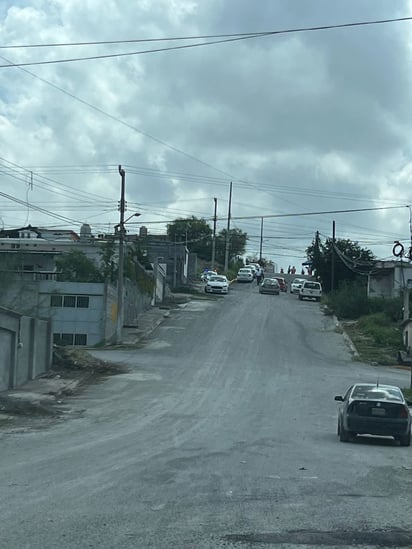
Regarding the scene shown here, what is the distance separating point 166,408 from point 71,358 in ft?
46.6

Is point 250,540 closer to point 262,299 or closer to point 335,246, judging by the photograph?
point 262,299

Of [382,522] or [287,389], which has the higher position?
[382,522]

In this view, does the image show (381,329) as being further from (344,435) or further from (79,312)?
(344,435)

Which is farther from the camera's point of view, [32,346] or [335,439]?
[32,346]

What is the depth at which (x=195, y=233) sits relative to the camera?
480ft

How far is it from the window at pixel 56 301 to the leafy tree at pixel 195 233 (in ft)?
277

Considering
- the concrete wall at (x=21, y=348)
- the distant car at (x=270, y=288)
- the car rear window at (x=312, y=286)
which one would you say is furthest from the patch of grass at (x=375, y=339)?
the distant car at (x=270, y=288)

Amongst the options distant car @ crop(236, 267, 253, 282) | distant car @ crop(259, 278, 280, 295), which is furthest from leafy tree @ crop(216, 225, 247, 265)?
distant car @ crop(259, 278, 280, 295)

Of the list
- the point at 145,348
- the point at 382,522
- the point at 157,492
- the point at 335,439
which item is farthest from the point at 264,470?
the point at 145,348

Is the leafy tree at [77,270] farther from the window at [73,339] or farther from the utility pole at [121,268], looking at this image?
the utility pole at [121,268]

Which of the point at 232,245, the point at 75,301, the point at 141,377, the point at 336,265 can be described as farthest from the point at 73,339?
the point at 232,245

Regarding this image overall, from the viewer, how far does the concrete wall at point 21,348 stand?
3105 cm

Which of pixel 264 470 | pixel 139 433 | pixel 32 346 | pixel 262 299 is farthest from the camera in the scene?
pixel 262 299

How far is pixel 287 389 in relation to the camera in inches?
1401
